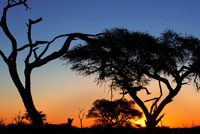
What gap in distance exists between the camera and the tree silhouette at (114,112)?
90.3ft

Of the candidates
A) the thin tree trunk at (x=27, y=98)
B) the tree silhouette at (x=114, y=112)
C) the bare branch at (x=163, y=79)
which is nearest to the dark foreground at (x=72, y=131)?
the thin tree trunk at (x=27, y=98)

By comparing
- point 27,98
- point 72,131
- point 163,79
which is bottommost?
point 72,131

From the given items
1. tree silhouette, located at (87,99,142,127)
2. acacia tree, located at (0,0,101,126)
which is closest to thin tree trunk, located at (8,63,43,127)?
acacia tree, located at (0,0,101,126)

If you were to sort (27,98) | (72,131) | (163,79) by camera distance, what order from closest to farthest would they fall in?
1. (27,98)
2. (72,131)
3. (163,79)

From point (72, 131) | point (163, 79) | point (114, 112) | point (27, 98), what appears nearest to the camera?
point (27, 98)

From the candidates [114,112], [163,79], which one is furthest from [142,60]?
[114,112]

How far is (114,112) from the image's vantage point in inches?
1086

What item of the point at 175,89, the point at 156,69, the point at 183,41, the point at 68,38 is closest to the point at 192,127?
the point at 175,89

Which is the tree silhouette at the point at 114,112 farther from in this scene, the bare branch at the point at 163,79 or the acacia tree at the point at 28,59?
the acacia tree at the point at 28,59

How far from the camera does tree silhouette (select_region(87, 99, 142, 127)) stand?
90.3ft

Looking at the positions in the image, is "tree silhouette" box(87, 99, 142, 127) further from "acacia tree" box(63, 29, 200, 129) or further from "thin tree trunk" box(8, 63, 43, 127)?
"thin tree trunk" box(8, 63, 43, 127)

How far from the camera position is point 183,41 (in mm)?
19766

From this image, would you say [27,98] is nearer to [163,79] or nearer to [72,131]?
[72,131]

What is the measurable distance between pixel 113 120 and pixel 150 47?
42.4 ft
